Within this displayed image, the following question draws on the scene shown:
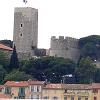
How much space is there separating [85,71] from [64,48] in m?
8.64

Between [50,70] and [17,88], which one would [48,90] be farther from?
[50,70]

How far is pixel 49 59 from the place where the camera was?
53312 millimetres

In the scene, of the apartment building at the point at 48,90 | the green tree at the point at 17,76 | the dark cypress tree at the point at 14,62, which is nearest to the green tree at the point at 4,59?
the dark cypress tree at the point at 14,62

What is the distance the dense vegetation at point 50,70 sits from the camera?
5044 centimetres

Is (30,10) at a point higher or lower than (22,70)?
higher

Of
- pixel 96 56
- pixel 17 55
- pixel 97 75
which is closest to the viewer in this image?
pixel 97 75

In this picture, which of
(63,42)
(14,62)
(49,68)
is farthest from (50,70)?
(63,42)

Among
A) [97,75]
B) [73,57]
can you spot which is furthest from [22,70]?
[73,57]

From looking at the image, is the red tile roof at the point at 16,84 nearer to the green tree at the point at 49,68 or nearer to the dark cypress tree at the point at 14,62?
the green tree at the point at 49,68

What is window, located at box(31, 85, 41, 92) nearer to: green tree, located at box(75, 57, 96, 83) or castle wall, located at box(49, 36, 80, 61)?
green tree, located at box(75, 57, 96, 83)

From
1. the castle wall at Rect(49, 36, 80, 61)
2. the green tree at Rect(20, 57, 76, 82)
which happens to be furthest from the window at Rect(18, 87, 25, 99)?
the castle wall at Rect(49, 36, 80, 61)

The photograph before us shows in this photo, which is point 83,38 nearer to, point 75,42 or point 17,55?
point 75,42

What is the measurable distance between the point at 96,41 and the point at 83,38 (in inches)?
44.9

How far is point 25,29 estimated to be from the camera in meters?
61.0
